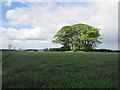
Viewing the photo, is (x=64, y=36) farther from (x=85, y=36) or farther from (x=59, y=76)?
(x=59, y=76)

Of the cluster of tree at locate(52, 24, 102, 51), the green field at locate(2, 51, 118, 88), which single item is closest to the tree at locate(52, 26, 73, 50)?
the cluster of tree at locate(52, 24, 102, 51)

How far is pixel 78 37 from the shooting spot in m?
45.7

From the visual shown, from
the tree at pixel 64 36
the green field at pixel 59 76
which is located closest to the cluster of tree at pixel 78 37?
the tree at pixel 64 36

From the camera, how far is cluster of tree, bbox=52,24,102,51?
42838 millimetres

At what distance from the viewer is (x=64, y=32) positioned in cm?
4641

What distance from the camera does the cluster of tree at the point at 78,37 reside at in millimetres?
42838

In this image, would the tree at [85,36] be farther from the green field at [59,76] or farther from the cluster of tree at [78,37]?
the green field at [59,76]

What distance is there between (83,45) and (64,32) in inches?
372

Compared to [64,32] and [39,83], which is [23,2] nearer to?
[39,83]

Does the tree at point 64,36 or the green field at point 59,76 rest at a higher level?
the tree at point 64,36

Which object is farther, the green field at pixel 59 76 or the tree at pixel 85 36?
the tree at pixel 85 36

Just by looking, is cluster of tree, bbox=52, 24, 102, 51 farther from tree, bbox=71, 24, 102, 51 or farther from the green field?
the green field

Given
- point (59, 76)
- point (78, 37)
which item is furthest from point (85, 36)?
point (59, 76)

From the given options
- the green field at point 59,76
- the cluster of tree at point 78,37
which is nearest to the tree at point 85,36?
the cluster of tree at point 78,37
